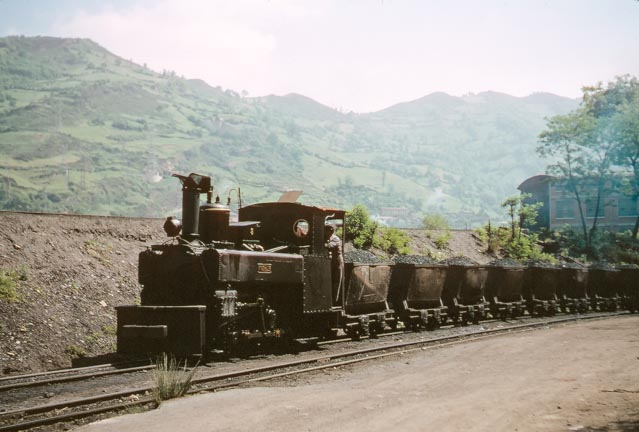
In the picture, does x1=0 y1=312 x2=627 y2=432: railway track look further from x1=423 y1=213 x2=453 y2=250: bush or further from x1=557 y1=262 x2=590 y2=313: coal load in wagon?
x1=423 y1=213 x2=453 y2=250: bush

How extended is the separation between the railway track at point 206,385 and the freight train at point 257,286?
98cm

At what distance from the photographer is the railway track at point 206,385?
704 cm

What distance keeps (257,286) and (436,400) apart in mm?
5066

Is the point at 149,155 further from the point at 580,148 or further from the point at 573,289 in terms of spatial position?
the point at 573,289

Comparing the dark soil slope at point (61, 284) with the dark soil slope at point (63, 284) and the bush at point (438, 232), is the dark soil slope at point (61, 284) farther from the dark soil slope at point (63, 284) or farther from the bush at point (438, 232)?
the bush at point (438, 232)

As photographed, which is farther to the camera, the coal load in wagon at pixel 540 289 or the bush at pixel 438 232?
the bush at pixel 438 232

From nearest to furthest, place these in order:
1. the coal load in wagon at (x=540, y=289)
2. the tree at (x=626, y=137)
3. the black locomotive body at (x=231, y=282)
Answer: the black locomotive body at (x=231, y=282) < the coal load in wagon at (x=540, y=289) < the tree at (x=626, y=137)

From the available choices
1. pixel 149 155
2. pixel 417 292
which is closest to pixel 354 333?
pixel 417 292

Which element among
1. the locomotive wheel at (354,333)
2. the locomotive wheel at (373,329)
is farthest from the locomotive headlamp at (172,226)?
the locomotive wheel at (373,329)

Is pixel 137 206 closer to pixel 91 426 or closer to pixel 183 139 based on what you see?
pixel 183 139

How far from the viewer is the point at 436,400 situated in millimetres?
7711

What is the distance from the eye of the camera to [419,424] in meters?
6.44

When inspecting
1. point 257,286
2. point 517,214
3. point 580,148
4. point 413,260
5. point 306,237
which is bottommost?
point 257,286

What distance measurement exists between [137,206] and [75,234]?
2675 inches
